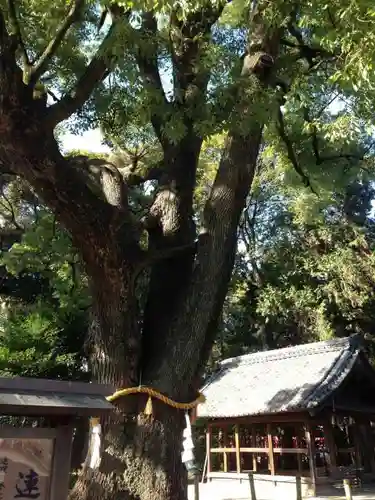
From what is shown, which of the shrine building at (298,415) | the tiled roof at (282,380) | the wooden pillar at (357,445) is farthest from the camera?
the wooden pillar at (357,445)

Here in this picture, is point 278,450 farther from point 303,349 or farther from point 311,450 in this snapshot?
point 303,349

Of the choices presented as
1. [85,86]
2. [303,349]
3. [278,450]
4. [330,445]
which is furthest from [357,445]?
[85,86]

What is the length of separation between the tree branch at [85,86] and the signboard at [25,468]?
2756 mm

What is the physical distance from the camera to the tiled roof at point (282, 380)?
1231cm

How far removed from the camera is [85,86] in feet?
16.2

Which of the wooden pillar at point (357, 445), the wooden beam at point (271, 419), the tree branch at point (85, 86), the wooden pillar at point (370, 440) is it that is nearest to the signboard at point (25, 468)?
the tree branch at point (85, 86)

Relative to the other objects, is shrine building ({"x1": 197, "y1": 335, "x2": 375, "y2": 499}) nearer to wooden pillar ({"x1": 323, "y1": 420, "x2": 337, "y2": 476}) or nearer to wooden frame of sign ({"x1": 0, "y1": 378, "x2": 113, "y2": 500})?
wooden pillar ({"x1": 323, "y1": 420, "x2": 337, "y2": 476})

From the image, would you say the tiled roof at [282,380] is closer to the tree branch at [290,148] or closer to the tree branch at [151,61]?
the tree branch at [290,148]

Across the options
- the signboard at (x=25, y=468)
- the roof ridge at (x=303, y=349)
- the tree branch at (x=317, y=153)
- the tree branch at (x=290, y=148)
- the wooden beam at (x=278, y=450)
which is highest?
the tree branch at (x=317, y=153)

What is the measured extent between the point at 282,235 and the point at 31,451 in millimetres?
17029

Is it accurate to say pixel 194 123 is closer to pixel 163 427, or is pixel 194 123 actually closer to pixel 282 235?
pixel 163 427

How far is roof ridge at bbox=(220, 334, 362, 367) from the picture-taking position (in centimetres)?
1384

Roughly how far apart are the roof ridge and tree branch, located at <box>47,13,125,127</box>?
37.0 feet

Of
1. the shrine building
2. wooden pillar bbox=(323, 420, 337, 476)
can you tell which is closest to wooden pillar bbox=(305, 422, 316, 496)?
the shrine building
